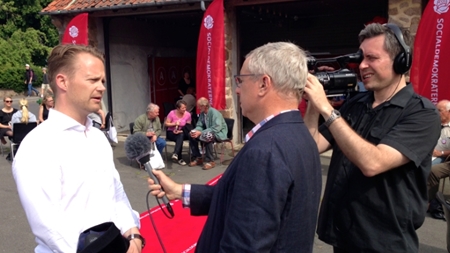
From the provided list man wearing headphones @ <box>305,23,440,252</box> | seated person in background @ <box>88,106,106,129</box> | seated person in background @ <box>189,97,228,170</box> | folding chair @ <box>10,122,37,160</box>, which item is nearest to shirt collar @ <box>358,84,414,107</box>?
man wearing headphones @ <box>305,23,440,252</box>

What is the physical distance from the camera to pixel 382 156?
6.04ft

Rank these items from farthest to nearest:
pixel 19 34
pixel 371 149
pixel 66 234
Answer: pixel 19 34
pixel 371 149
pixel 66 234

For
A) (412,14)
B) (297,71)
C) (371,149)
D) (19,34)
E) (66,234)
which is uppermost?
(19,34)

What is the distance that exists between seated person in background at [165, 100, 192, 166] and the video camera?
628 centimetres

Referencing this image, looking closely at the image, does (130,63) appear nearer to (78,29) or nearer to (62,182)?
(78,29)

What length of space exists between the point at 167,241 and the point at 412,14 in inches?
241

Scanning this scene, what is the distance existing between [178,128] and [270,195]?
715 cm

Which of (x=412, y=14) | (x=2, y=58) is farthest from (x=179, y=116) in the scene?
(x=2, y=58)

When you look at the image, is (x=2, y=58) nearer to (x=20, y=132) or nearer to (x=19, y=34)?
(x=19, y=34)

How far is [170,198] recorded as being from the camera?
1.95 meters

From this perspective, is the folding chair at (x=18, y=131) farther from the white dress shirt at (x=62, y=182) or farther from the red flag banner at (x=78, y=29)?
the white dress shirt at (x=62, y=182)

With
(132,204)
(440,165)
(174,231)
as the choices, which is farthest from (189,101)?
(174,231)

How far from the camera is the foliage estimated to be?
26.4 m

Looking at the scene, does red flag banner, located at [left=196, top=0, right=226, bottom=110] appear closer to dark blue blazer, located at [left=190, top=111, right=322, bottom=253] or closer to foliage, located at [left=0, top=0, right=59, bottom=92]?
dark blue blazer, located at [left=190, top=111, right=322, bottom=253]
